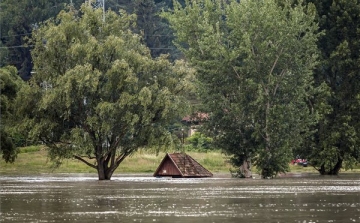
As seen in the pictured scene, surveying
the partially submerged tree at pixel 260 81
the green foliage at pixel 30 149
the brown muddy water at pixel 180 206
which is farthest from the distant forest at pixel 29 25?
the brown muddy water at pixel 180 206

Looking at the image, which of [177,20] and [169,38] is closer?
[177,20]

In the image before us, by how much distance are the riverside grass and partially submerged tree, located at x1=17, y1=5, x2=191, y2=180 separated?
1549 centimetres

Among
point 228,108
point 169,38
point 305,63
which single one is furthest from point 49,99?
point 169,38

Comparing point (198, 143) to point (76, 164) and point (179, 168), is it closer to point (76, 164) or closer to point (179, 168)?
point (76, 164)

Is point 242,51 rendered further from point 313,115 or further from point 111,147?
point 111,147

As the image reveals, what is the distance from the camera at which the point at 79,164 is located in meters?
92.0

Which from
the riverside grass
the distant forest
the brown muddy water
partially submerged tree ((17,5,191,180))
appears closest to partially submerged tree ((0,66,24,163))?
partially submerged tree ((17,5,191,180))

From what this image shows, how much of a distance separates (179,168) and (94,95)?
13.3 metres

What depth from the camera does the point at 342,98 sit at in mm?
84125

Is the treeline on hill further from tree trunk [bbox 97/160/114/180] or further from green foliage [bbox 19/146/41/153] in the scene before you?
green foliage [bbox 19/146/41/153]

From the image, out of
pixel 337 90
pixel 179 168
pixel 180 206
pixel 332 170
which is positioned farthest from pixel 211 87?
pixel 180 206

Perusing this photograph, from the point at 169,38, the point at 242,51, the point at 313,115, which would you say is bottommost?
the point at 313,115

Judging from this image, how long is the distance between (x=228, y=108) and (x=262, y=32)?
636 cm

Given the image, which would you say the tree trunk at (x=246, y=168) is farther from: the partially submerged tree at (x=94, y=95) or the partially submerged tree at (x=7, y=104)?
the partially submerged tree at (x=7, y=104)
